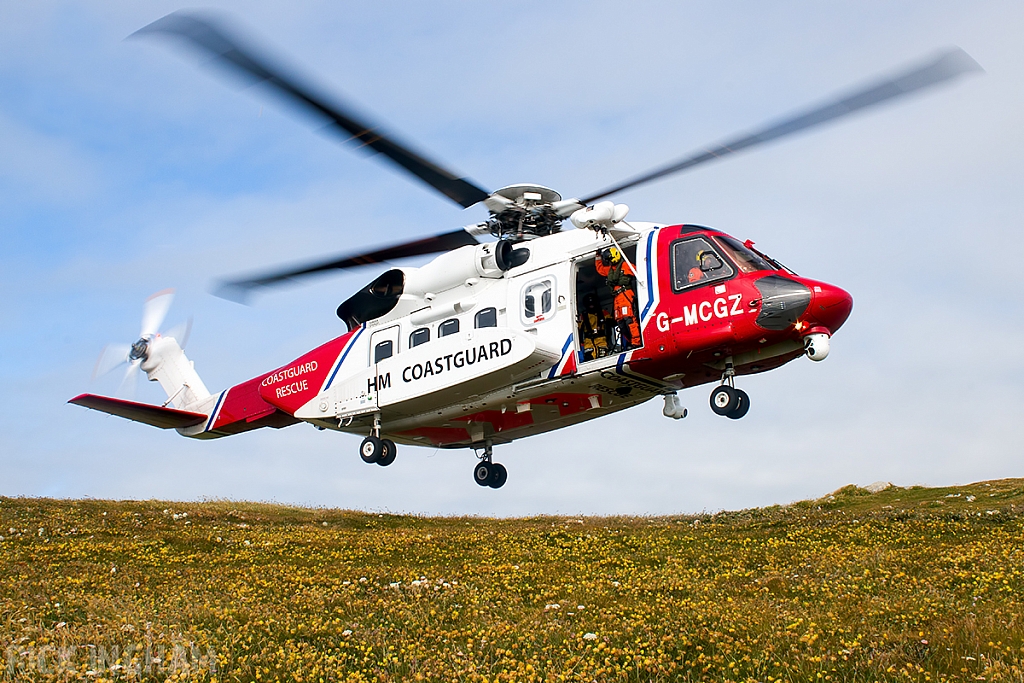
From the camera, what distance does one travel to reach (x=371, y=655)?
12.3 metres

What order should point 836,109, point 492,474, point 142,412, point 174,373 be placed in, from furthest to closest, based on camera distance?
point 174,373 < point 142,412 < point 492,474 < point 836,109

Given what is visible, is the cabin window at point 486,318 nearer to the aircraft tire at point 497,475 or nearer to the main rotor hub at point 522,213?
the main rotor hub at point 522,213

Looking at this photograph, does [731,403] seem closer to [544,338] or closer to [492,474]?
[544,338]

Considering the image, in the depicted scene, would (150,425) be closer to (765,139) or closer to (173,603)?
(173,603)

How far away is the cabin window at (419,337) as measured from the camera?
68.5ft

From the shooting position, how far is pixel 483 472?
76.9ft

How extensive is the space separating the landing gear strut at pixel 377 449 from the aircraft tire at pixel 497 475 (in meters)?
2.76

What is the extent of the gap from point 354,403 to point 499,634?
32.3 feet

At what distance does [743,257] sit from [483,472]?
9.07 metres

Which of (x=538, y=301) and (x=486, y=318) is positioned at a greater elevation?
(x=538, y=301)

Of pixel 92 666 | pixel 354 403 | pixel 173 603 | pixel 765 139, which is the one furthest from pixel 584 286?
pixel 92 666

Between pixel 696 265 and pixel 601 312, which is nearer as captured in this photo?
pixel 696 265

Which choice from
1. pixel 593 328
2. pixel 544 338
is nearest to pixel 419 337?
pixel 544 338

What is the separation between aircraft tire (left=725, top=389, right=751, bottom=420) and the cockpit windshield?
2.33 metres
